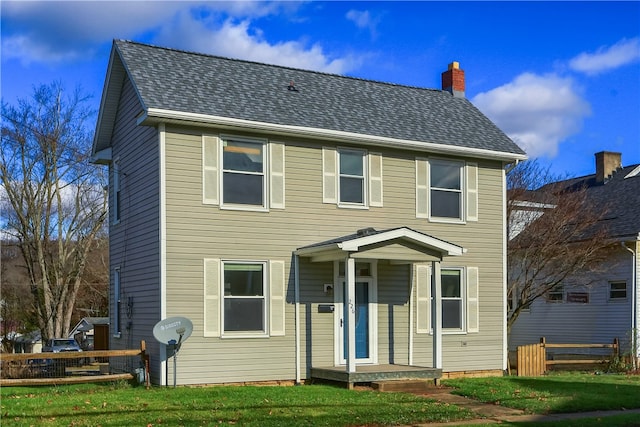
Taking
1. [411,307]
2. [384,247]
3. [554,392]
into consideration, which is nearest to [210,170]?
[384,247]

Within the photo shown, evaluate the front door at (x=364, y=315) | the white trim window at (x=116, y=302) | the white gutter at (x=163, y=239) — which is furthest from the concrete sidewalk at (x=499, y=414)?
the white trim window at (x=116, y=302)

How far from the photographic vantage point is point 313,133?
711 inches

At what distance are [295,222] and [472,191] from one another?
532 centimetres

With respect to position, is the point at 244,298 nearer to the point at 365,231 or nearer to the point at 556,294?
the point at 365,231

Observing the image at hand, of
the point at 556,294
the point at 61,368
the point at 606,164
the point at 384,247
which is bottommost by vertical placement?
the point at 61,368

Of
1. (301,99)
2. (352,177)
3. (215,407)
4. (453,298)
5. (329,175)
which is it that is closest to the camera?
(215,407)

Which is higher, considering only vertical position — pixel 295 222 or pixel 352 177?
pixel 352 177

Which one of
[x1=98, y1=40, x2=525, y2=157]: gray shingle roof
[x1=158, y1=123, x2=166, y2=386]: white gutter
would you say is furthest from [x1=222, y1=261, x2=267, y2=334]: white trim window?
[x1=98, y1=40, x2=525, y2=157]: gray shingle roof

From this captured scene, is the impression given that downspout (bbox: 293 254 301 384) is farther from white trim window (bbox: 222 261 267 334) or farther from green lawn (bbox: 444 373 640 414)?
green lawn (bbox: 444 373 640 414)

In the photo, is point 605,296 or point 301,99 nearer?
point 301,99

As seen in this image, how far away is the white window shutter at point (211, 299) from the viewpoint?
662 inches

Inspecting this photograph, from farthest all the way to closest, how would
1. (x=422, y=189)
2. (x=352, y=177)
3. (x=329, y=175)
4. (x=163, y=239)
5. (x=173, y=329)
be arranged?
(x=422, y=189)
(x=352, y=177)
(x=329, y=175)
(x=163, y=239)
(x=173, y=329)

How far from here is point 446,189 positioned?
20.3 metres

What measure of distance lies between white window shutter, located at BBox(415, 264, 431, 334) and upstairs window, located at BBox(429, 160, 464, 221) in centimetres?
150
